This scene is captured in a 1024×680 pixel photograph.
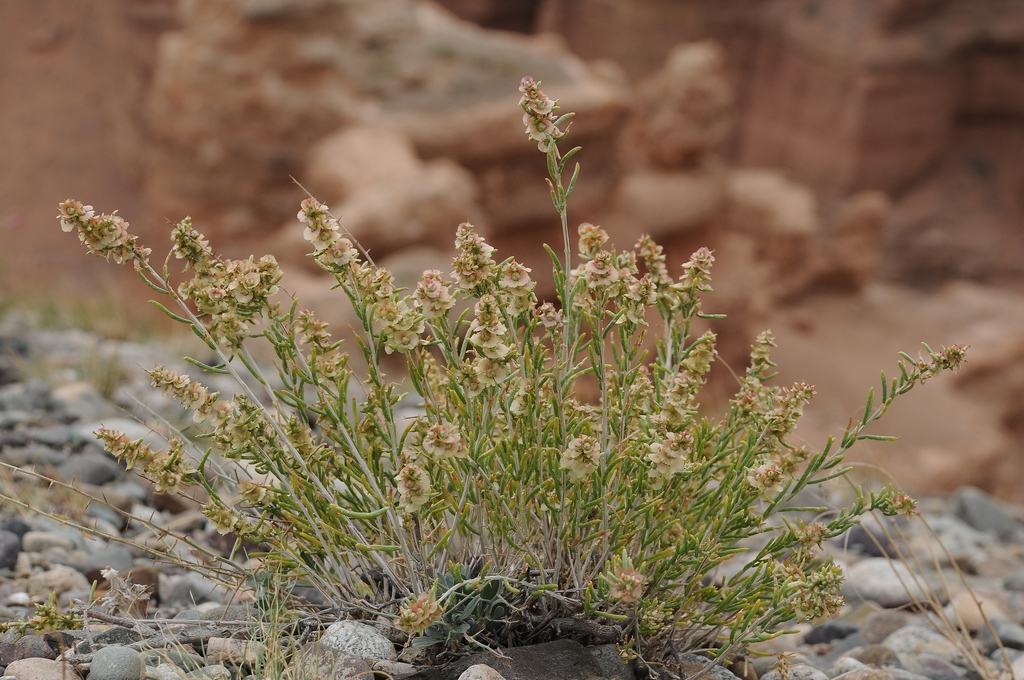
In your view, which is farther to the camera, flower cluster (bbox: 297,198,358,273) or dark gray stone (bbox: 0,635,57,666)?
A: dark gray stone (bbox: 0,635,57,666)

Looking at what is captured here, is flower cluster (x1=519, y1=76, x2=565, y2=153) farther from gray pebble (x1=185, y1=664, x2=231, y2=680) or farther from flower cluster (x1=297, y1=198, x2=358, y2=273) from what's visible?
gray pebble (x1=185, y1=664, x2=231, y2=680)

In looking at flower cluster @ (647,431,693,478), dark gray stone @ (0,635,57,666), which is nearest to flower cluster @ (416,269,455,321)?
flower cluster @ (647,431,693,478)

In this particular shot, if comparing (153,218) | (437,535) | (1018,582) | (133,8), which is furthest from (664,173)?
(437,535)

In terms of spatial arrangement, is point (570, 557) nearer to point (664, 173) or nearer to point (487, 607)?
point (487, 607)

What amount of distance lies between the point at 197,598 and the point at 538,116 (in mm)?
1365

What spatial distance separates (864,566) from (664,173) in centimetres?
890

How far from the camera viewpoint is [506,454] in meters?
1.83

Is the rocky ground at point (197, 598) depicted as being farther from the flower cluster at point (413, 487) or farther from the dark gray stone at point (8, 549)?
the flower cluster at point (413, 487)

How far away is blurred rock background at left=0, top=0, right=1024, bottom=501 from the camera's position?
8555 mm

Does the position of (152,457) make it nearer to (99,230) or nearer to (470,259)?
(99,230)

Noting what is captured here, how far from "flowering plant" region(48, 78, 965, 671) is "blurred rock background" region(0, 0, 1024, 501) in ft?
8.20

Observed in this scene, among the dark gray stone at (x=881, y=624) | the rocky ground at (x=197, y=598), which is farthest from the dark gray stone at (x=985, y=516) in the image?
the dark gray stone at (x=881, y=624)

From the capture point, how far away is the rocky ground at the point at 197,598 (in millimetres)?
1763

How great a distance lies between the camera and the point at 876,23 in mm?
14898
